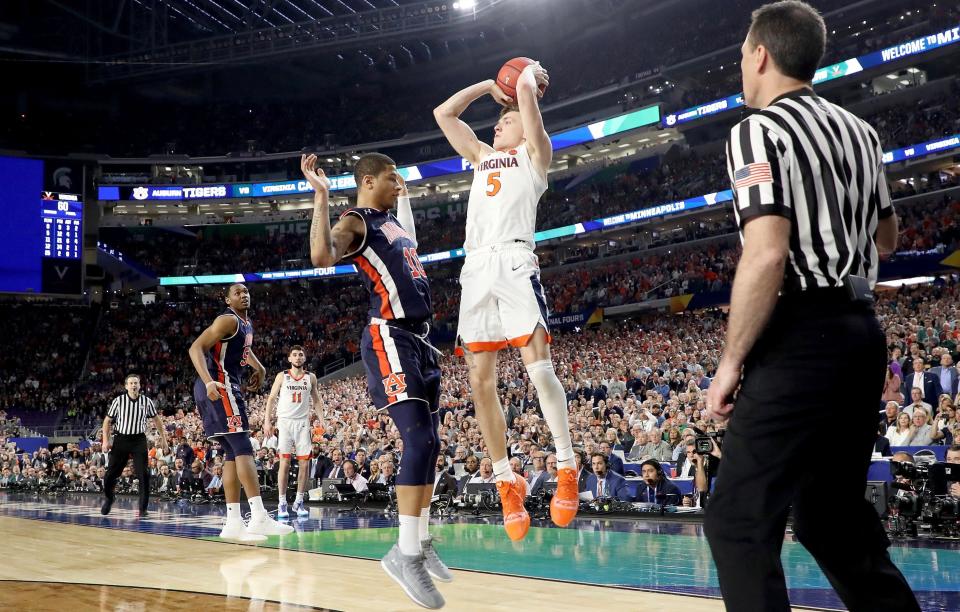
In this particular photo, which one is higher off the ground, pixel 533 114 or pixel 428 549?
pixel 533 114

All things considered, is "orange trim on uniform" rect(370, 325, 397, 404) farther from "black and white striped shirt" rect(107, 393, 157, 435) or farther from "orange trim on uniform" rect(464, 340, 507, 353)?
"black and white striped shirt" rect(107, 393, 157, 435)

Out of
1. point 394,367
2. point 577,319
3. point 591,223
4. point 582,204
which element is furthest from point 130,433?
point 582,204

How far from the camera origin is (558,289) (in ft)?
113

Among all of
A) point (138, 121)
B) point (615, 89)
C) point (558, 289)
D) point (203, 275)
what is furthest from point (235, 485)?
point (138, 121)

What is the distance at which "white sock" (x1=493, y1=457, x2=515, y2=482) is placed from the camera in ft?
16.3

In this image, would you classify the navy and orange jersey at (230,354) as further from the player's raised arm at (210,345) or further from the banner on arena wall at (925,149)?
the banner on arena wall at (925,149)

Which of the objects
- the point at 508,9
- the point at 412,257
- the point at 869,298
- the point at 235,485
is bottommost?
the point at 235,485

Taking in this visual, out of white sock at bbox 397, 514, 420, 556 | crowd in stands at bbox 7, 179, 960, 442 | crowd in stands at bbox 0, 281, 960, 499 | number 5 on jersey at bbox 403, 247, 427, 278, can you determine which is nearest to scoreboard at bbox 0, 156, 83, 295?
crowd in stands at bbox 0, 281, 960, 499

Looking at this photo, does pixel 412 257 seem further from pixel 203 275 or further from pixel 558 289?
pixel 203 275

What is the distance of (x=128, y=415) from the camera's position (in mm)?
13000

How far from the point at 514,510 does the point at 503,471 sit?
258 millimetres

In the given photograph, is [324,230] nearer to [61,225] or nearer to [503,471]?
[503,471]

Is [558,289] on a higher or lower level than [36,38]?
lower

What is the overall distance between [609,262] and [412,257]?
30.7 metres
